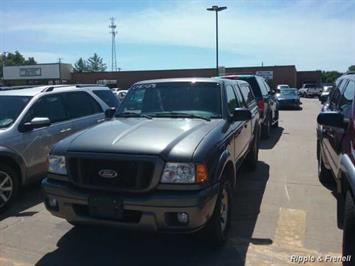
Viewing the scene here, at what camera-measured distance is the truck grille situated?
4070mm

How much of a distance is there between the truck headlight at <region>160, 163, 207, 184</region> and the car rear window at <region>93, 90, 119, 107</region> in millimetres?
5035

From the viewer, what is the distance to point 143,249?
4.64m

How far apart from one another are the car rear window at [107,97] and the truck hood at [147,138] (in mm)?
3687

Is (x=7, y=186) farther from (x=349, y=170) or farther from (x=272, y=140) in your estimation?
(x=272, y=140)

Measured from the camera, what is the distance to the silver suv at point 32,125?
6066 millimetres

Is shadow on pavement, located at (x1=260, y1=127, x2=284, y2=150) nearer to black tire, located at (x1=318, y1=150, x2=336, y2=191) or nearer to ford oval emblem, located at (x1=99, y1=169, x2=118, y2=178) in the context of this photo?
black tire, located at (x1=318, y1=150, x2=336, y2=191)

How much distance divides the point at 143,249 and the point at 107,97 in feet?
16.4

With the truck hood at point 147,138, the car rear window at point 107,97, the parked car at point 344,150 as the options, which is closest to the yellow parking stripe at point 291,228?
the parked car at point 344,150

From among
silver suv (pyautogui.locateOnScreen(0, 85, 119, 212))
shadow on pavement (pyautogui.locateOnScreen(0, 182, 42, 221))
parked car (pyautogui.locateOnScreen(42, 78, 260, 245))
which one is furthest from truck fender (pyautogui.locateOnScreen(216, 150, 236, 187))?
shadow on pavement (pyautogui.locateOnScreen(0, 182, 42, 221))

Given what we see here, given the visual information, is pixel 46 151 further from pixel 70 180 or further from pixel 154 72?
pixel 154 72

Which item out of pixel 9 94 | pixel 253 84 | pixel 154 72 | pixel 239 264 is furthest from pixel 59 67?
pixel 239 264

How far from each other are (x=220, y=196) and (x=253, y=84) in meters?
8.48

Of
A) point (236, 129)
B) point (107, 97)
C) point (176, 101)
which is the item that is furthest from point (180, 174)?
point (107, 97)

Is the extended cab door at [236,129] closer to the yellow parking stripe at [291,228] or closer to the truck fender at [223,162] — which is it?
the truck fender at [223,162]
